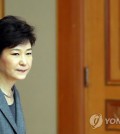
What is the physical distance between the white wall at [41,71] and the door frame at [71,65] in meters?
0.05

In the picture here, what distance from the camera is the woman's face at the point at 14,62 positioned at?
121cm

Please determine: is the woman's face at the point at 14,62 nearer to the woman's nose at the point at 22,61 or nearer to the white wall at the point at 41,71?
the woman's nose at the point at 22,61

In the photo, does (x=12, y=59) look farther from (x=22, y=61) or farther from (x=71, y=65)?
(x=71, y=65)

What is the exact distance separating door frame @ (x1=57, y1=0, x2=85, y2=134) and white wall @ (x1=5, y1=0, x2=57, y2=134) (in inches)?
2.0

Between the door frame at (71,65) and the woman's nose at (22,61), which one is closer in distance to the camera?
the woman's nose at (22,61)

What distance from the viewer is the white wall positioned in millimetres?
2254

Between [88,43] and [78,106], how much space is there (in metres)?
0.40

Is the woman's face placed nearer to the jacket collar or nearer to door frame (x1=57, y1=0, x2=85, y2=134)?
the jacket collar

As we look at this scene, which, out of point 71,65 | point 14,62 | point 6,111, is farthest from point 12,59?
point 71,65

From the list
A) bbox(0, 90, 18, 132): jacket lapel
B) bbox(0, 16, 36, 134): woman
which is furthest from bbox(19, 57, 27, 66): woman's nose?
bbox(0, 90, 18, 132): jacket lapel

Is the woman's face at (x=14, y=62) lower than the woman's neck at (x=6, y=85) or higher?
higher

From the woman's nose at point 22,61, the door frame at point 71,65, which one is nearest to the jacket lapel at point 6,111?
the woman's nose at point 22,61

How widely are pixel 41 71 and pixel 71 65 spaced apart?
21 cm

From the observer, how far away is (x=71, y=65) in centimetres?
220
